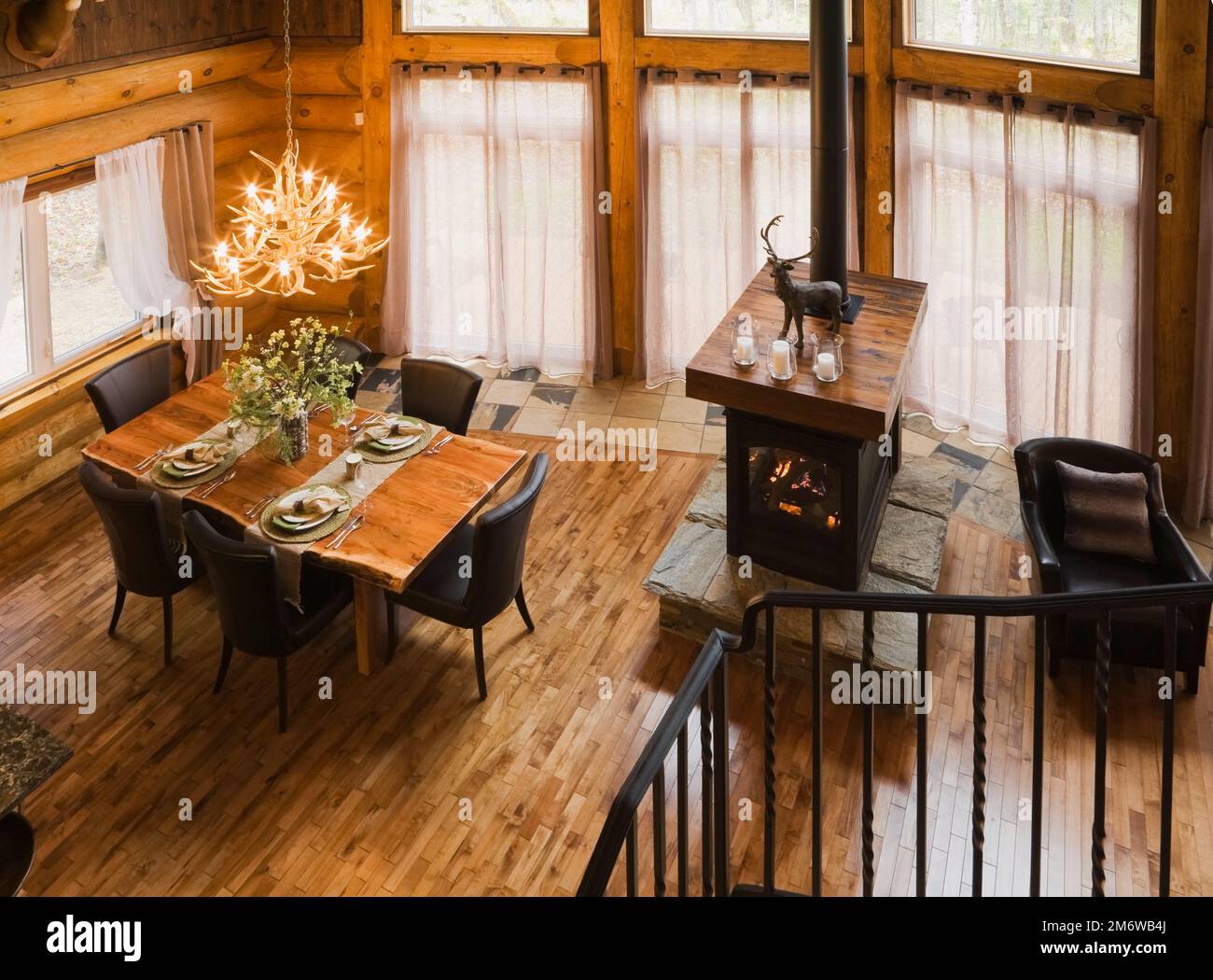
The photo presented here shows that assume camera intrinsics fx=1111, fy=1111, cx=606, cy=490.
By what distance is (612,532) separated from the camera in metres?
6.61

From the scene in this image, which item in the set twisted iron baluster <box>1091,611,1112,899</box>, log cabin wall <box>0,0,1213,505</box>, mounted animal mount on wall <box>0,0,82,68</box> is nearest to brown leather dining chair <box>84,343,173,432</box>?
log cabin wall <box>0,0,1213,505</box>

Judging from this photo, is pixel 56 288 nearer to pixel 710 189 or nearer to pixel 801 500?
pixel 710 189

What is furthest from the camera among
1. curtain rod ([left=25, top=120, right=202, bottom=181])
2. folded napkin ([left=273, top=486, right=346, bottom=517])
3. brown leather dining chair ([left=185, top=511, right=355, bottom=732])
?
curtain rod ([left=25, top=120, right=202, bottom=181])

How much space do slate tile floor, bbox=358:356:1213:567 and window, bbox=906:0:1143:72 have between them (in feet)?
7.80

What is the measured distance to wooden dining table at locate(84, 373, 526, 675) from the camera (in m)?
4.92

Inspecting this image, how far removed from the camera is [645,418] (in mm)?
7820

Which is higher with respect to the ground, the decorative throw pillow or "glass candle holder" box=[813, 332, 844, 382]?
"glass candle holder" box=[813, 332, 844, 382]

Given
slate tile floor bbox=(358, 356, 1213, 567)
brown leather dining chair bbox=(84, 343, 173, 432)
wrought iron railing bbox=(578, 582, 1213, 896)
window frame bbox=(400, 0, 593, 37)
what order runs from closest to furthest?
wrought iron railing bbox=(578, 582, 1213, 896), brown leather dining chair bbox=(84, 343, 173, 432), slate tile floor bbox=(358, 356, 1213, 567), window frame bbox=(400, 0, 593, 37)

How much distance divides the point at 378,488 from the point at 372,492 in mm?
41

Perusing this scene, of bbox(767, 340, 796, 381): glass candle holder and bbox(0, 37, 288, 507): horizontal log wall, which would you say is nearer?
bbox(767, 340, 796, 381): glass candle holder

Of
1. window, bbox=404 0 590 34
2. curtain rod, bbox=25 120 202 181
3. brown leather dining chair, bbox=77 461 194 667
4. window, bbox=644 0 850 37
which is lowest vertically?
Answer: brown leather dining chair, bbox=77 461 194 667

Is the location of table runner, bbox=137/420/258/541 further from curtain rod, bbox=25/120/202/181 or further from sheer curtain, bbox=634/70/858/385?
sheer curtain, bbox=634/70/858/385
